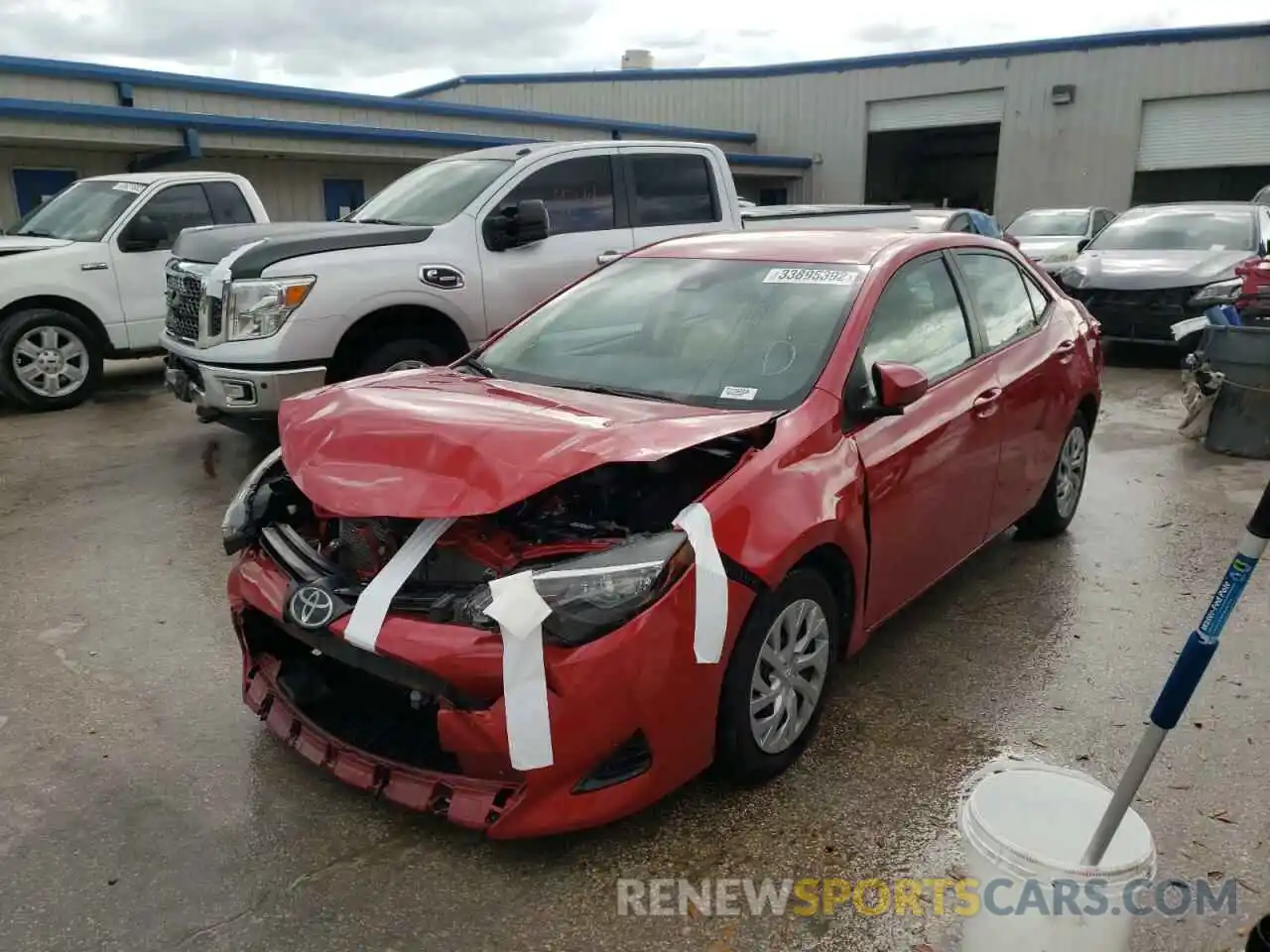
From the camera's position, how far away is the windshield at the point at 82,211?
29.4ft

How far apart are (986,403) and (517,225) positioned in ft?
12.4

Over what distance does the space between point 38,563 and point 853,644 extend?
413 centimetres

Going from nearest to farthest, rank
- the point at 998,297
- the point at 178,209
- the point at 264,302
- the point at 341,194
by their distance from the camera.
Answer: the point at 998,297
the point at 264,302
the point at 178,209
the point at 341,194

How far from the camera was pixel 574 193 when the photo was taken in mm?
7371

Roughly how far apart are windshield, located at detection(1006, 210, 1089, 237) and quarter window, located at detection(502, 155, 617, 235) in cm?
1018

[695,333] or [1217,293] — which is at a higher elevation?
[695,333]

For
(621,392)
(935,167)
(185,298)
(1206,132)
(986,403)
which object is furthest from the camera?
(935,167)

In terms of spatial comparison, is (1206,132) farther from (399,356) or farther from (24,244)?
(24,244)

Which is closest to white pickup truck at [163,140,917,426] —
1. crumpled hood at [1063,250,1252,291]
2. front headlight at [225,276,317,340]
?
front headlight at [225,276,317,340]

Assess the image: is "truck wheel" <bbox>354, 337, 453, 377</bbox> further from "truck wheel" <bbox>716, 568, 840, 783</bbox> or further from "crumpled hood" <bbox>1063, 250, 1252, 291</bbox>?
"crumpled hood" <bbox>1063, 250, 1252, 291</bbox>

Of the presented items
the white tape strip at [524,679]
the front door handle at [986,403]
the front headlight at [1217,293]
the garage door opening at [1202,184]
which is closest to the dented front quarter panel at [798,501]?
the white tape strip at [524,679]

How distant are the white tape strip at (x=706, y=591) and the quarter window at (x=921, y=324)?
3.64 feet

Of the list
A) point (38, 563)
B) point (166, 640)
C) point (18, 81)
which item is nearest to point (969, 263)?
point (166, 640)

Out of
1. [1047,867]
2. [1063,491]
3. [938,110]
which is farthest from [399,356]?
[938,110]
